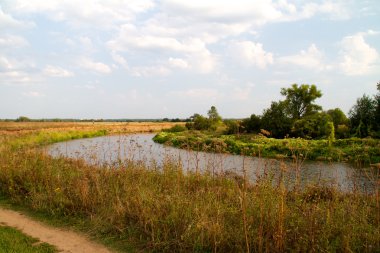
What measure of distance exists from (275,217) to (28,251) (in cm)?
427

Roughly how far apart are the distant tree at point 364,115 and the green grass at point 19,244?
32.5 meters

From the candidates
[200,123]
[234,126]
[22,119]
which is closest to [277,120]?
[200,123]

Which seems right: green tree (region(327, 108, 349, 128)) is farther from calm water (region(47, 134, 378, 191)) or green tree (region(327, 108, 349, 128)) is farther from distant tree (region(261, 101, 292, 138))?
calm water (region(47, 134, 378, 191))

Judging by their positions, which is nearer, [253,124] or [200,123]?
[253,124]

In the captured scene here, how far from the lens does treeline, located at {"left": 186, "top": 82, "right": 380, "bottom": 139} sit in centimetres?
3194

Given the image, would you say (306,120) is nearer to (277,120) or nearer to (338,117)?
(277,120)

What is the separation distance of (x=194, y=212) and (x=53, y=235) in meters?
2.88

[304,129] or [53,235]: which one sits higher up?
[304,129]

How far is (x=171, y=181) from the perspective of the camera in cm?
892

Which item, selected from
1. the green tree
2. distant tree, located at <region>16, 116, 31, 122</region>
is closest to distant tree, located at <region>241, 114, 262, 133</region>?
the green tree

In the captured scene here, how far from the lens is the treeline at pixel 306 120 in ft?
105

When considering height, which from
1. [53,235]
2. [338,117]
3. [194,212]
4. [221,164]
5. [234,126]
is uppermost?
[338,117]

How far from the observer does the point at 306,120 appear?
110 ft

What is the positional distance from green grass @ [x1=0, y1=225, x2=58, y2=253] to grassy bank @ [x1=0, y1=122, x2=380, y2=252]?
3.18ft
